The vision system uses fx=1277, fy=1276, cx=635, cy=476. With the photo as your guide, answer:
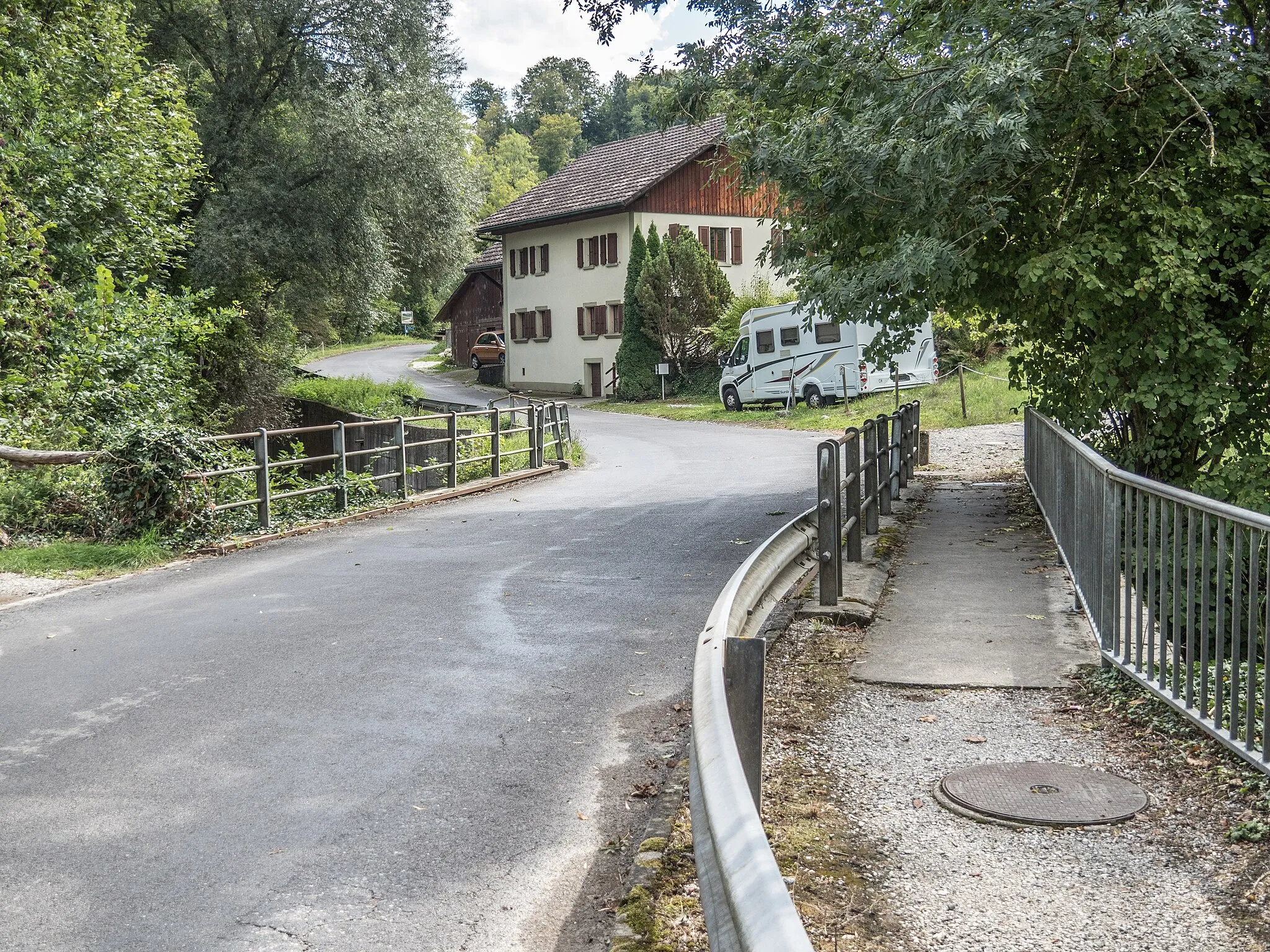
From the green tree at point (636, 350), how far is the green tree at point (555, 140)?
279 feet

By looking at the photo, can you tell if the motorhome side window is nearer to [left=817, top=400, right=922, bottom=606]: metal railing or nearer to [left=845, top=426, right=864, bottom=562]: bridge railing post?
[left=817, top=400, right=922, bottom=606]: metal railing

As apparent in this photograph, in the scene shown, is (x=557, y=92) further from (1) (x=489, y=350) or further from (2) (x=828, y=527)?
(2) (x=828, y=527)

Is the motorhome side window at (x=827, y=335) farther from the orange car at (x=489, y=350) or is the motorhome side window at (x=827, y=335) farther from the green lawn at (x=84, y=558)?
the green lawn at (x=84, y=558)

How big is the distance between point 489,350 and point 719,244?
50.6ft

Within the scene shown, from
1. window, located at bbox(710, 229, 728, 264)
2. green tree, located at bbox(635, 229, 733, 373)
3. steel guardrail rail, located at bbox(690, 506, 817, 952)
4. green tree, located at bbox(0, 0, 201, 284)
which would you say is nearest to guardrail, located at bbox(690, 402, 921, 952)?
steel guardrail rail, located at bbox(690, 506, 817, 952)

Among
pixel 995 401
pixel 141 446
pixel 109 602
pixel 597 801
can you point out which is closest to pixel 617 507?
pixel 141 446

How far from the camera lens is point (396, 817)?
5.34 metres

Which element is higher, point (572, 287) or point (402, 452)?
point (572, 287)

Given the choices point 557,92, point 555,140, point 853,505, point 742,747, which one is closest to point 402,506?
point 853,505

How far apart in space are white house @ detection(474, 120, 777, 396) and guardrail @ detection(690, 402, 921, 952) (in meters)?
39.5

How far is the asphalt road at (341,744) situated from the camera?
4445 millimetres

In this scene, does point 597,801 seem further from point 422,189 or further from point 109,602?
point 422,189

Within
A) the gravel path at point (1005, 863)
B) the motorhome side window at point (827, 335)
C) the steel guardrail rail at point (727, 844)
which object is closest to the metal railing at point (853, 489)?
the gravel path at point (1005, 863)

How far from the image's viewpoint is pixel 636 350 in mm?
46344
